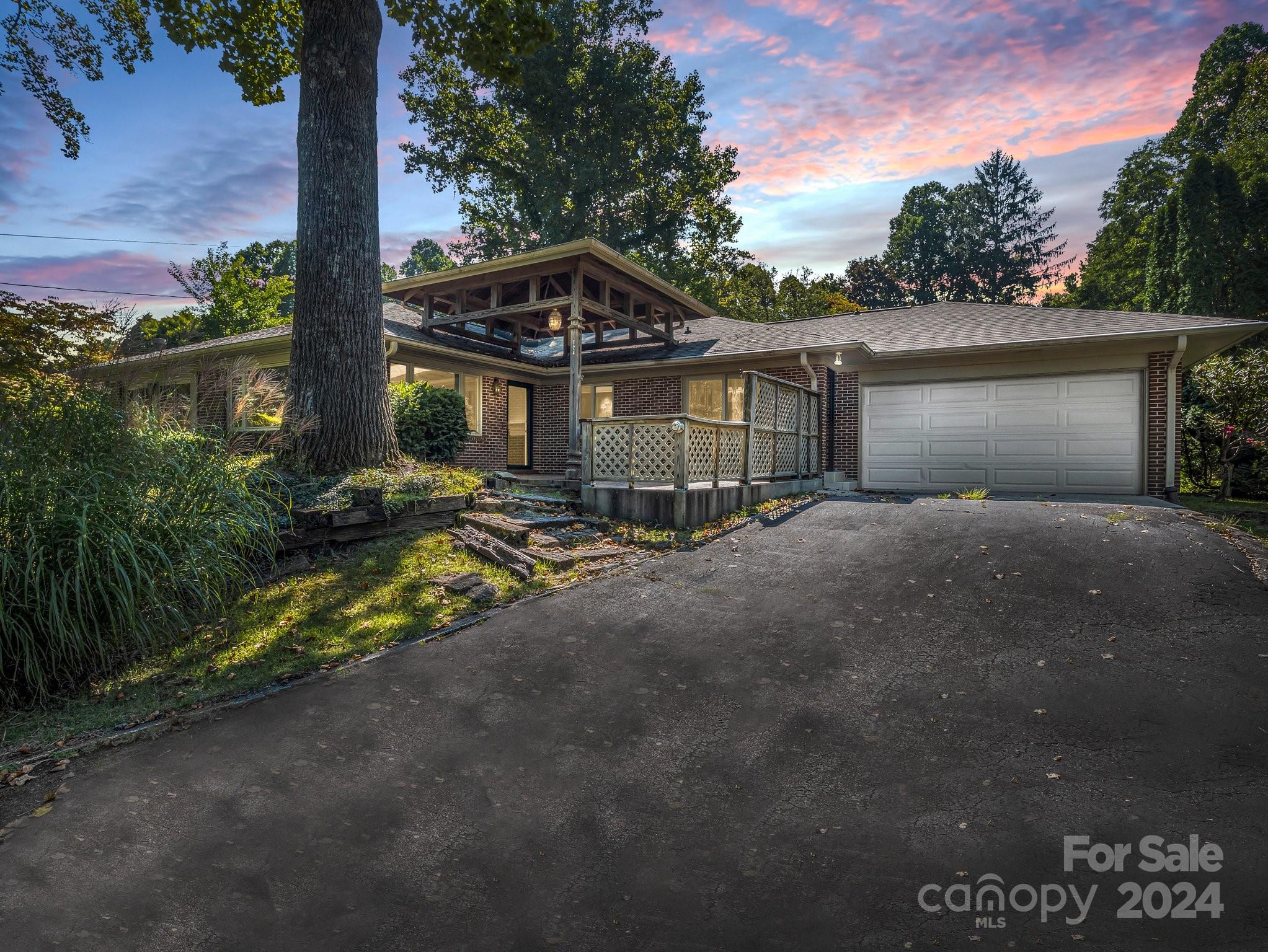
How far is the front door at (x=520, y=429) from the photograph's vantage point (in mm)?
16438

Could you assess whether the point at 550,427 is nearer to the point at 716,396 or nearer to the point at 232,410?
the point at 716,396

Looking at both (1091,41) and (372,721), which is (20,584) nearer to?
(372,721)

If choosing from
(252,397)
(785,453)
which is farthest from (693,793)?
(785,453)

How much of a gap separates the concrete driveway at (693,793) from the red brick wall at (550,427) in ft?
36.6

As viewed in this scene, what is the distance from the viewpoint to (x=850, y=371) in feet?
43.2

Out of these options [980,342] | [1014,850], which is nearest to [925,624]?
[1014,850]

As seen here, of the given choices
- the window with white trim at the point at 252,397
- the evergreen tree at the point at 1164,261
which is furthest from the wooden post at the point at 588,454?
the evergreen tree at the point at 1164,261

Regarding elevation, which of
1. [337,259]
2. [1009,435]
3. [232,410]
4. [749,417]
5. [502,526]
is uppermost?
[337,259]

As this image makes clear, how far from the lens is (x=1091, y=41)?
9812 mm

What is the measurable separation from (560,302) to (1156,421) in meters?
10.8

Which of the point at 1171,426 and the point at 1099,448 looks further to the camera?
the point at 1099,448

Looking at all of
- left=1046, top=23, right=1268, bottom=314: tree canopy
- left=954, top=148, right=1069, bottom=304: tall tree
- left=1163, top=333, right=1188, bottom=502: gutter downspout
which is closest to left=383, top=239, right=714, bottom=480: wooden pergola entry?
left=1163, top=333, right=1188, bottom=502: gutter downspout

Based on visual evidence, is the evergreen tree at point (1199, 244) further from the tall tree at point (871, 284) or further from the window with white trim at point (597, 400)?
the window with white trim at point (597, 400)

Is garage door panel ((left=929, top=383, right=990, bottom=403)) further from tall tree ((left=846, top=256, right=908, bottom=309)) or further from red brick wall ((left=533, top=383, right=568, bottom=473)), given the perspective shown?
tall tree ((left=846, top=256, right=908, bottom=309))
